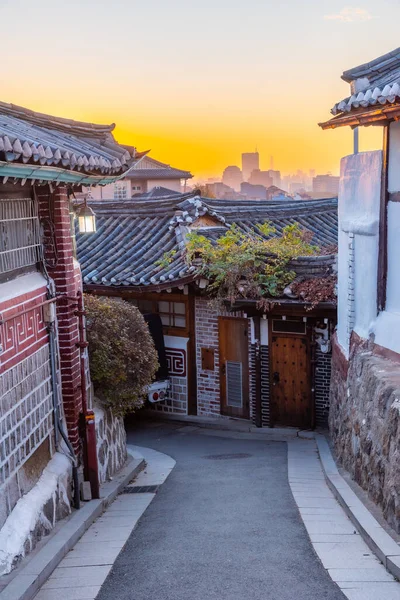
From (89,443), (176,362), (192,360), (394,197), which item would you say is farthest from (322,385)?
(89,443)

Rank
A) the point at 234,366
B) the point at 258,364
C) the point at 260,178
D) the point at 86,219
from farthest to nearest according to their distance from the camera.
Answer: the point at 260,178, the point at 234,366, the point at 258,364, the point at 86,219

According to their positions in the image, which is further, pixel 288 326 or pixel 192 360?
pixel 192 360

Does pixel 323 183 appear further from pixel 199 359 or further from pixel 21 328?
pixel 21 328

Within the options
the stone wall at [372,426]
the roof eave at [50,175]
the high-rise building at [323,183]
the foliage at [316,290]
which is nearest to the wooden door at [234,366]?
the foliage at [316,290]

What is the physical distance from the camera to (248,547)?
26.7 ft

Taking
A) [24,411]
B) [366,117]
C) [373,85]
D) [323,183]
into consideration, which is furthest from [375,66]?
[323,183]

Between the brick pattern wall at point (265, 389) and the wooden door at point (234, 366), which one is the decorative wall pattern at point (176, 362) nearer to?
the wooden door at point (234, 366)

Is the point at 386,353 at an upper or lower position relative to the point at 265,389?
upper

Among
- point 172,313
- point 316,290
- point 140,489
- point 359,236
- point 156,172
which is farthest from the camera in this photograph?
point 156,172

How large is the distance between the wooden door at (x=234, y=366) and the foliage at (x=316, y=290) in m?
2.17

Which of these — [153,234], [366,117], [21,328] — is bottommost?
[21,328]

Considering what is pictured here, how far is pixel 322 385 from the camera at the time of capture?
1700cm

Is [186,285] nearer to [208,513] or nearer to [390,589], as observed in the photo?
[208,513]

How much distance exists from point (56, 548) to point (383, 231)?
656 cm
